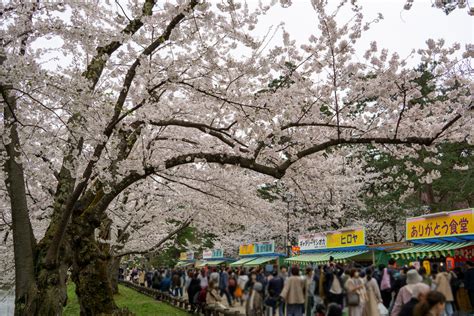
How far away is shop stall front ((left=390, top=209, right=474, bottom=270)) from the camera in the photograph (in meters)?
14.3

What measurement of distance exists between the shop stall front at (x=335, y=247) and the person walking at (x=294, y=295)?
9.48 meters

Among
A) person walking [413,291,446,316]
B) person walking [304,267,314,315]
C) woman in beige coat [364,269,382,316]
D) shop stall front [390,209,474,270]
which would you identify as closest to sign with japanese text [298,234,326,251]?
shop stall front [390,209,474,270]

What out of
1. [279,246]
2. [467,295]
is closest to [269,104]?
[467,295]

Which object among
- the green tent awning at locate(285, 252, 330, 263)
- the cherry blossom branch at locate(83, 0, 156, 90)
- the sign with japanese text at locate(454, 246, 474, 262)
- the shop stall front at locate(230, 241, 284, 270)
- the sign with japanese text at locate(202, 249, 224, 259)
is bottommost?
the sign with japanese text at locate(454, 246, 474, 262)

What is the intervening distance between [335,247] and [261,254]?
8.84m

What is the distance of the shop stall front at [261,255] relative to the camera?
2881 cm

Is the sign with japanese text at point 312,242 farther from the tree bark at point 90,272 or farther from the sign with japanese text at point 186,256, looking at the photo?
the sign with japanese text at point 186,256

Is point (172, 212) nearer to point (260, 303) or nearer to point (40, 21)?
point (260, 303)

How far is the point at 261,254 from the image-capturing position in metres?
29.9

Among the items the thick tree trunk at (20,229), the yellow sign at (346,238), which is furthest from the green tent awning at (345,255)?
the thick tree trunk at (20,229)

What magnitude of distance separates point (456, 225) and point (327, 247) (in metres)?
8.43

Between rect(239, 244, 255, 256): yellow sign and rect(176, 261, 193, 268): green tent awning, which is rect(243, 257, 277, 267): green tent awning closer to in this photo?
rect(239, 244, 255, 256): yellow sign

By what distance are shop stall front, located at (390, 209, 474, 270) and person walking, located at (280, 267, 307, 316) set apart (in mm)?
6235

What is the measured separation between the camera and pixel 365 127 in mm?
7945
